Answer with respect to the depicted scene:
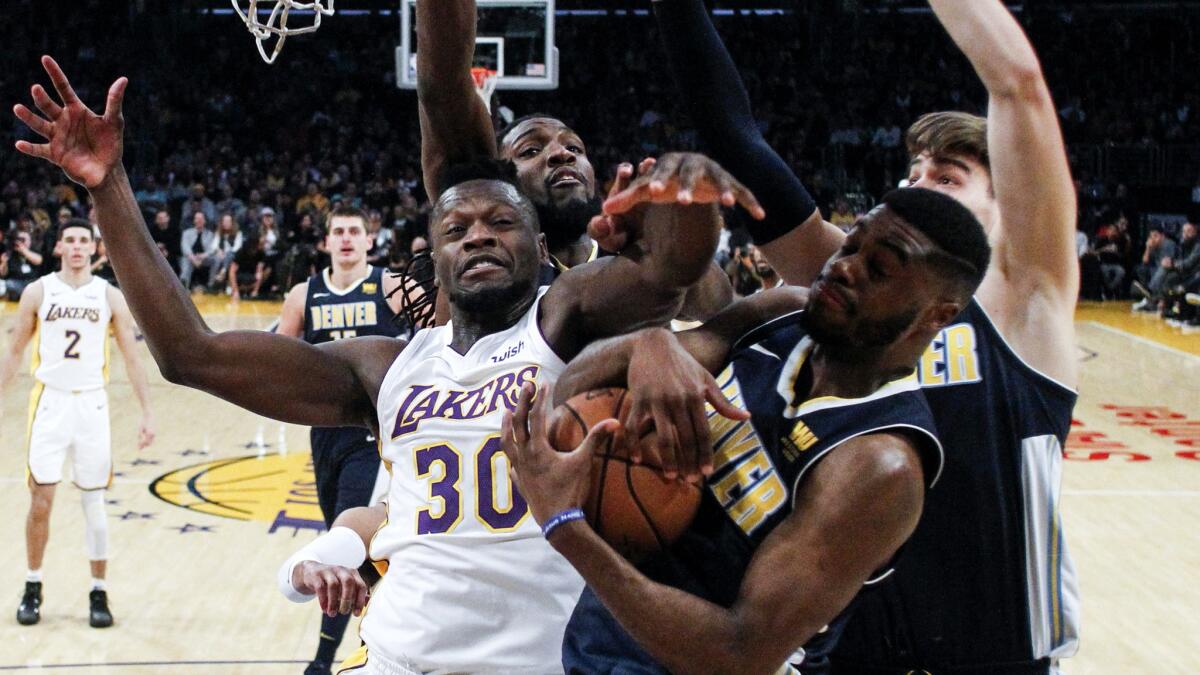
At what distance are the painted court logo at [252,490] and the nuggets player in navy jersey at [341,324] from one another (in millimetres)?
1912

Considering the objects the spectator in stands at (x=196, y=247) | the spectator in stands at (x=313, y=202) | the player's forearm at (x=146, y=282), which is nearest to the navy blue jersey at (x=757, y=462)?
the player's forearm at (x=146, y=282)

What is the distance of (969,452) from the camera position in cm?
256

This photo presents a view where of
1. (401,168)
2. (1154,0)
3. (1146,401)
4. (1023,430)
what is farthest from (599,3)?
(1023,430)

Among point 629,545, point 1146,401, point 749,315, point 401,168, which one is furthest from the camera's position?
point 401,168

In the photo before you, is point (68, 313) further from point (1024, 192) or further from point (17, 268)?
point (17, 268)

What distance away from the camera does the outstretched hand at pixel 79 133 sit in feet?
8.77

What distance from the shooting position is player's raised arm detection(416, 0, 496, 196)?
325 centimetres

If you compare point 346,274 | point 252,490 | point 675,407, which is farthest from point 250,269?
point 675,407

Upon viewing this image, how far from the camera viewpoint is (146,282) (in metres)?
2.79

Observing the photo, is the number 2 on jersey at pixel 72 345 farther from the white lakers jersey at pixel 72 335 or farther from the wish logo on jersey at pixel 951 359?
the wish logo on jersey at pixel 951 359

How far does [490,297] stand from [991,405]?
1.11 metres

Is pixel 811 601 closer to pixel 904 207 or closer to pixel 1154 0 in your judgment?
pixel 904 207

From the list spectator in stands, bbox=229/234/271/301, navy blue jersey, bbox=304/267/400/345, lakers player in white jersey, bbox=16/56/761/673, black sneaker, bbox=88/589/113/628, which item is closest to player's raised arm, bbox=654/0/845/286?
lakers player in white jersey, bbox=16/56/761/673

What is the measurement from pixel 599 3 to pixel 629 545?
27.6 meters
